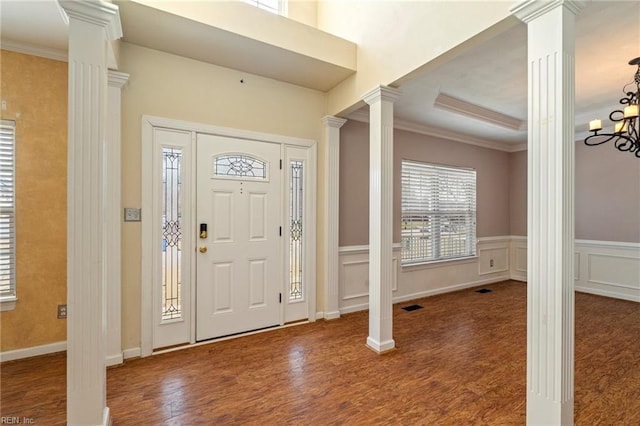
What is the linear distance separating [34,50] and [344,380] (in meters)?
3.88

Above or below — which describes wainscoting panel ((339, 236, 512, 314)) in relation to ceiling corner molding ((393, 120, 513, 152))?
below

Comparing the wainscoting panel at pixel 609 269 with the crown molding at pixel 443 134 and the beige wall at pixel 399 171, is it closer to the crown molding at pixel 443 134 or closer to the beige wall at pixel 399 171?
the beige wall at pixel 399 171

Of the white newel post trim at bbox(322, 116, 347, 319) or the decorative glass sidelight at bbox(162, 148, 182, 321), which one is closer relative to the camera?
the decorative glass sidelight at bbox(162, 148, 182, 321)

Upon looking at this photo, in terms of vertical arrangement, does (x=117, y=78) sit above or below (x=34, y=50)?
below

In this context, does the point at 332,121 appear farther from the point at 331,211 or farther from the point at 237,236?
the point at 237,236

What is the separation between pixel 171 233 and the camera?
2.83 metres

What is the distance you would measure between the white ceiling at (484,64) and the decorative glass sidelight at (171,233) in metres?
1.07

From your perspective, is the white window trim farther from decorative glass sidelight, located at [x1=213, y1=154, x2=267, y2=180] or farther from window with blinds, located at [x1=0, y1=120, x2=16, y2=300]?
decorative glass sidelight, located at [x1=213, y1=154, x2=267, y2=180]

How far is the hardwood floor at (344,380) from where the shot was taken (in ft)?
6.29

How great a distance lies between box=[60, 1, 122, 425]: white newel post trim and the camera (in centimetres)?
165

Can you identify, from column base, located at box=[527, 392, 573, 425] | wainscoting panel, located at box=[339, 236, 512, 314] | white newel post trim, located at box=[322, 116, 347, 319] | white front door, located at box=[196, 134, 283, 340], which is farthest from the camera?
wainscoting panel, located at box=[339, 236, 512, 314]

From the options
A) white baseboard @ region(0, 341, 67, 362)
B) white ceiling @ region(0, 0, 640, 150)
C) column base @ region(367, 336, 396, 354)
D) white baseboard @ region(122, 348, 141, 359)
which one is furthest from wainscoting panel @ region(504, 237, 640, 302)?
white baseboard @ region(0, 341, 67, 362)

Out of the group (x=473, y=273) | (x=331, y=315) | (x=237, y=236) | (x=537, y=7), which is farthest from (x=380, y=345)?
(x=473, y=273)

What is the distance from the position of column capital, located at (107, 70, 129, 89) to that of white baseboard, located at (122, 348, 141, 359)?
233 centimetres
